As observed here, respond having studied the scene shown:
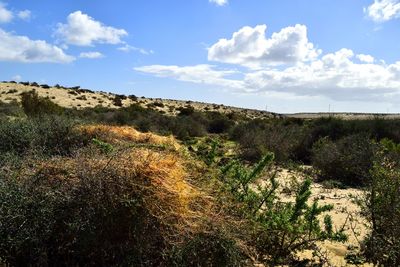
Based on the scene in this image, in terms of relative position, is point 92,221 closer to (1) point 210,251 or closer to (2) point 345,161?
(1) point 210,251

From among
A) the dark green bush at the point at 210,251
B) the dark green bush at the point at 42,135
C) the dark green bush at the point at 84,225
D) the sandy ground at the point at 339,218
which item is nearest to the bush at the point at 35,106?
the dark green bush at the point at 42,135

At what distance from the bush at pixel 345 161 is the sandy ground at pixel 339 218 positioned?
0.96m

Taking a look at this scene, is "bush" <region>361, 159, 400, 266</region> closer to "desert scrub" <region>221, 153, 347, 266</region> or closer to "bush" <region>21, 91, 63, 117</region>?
"desert scrub" <region>221, 153, 347, 266</region>

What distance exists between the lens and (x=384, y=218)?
20.7 ft

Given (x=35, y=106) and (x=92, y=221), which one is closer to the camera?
(x=92, y=221)

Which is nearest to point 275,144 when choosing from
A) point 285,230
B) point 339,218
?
point 339,218

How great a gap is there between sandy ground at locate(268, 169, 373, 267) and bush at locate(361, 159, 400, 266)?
0.24 m

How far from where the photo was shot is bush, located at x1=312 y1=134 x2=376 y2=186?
46.2 ft

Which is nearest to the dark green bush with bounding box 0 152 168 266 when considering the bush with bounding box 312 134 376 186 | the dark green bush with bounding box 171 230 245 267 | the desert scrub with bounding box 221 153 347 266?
the dark green bush with bounding box 171 230 245 267

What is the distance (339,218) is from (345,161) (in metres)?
5.41

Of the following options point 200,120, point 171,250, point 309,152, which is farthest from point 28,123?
point 200,120

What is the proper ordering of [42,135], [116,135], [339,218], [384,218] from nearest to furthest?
[384,218] → [339,218] → [42,135] → [116,135]

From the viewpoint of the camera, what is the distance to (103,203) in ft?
17.3

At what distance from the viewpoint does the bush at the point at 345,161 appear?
1407 centimetres
